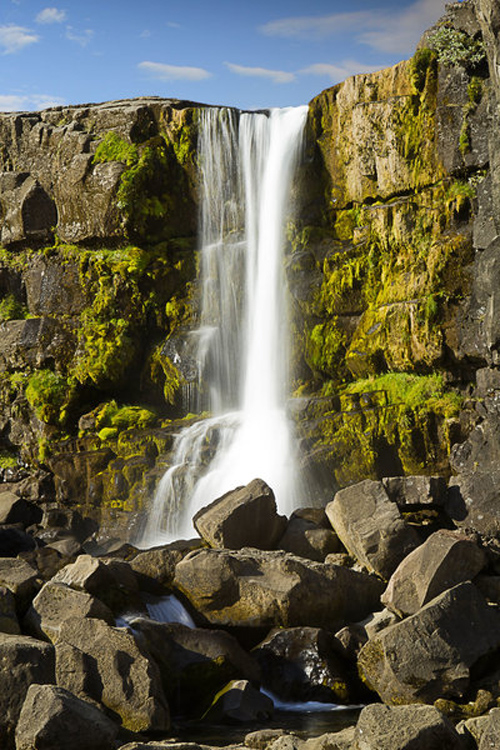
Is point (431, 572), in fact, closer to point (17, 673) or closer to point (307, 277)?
point (17, 673)

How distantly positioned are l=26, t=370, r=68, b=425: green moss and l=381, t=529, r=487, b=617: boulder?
13.2 metres

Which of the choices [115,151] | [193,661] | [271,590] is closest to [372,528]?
[271,590]

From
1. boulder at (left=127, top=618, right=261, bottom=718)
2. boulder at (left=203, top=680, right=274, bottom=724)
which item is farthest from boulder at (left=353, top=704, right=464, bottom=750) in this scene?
boulder at (left=127, top=618, right=261, bottom=718)

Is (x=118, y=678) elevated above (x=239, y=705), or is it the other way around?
(x=118, y=678)

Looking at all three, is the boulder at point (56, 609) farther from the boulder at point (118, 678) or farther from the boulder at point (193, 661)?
the boulder at point (118, 678)

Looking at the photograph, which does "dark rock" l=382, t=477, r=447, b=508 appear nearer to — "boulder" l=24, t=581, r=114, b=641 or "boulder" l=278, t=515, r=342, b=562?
"boulder" l=278, t=515, r=342, b=562

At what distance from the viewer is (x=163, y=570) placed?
453 inches

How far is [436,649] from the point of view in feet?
28.7

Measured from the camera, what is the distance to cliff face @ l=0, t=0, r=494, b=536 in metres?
16.6

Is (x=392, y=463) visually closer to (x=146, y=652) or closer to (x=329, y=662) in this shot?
(x=329, y=662)

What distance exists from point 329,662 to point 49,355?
1473cm

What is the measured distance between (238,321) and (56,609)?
1196 cm

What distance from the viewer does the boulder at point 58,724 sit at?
679 cm

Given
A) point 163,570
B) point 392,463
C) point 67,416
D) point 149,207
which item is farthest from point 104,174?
point 163,570
